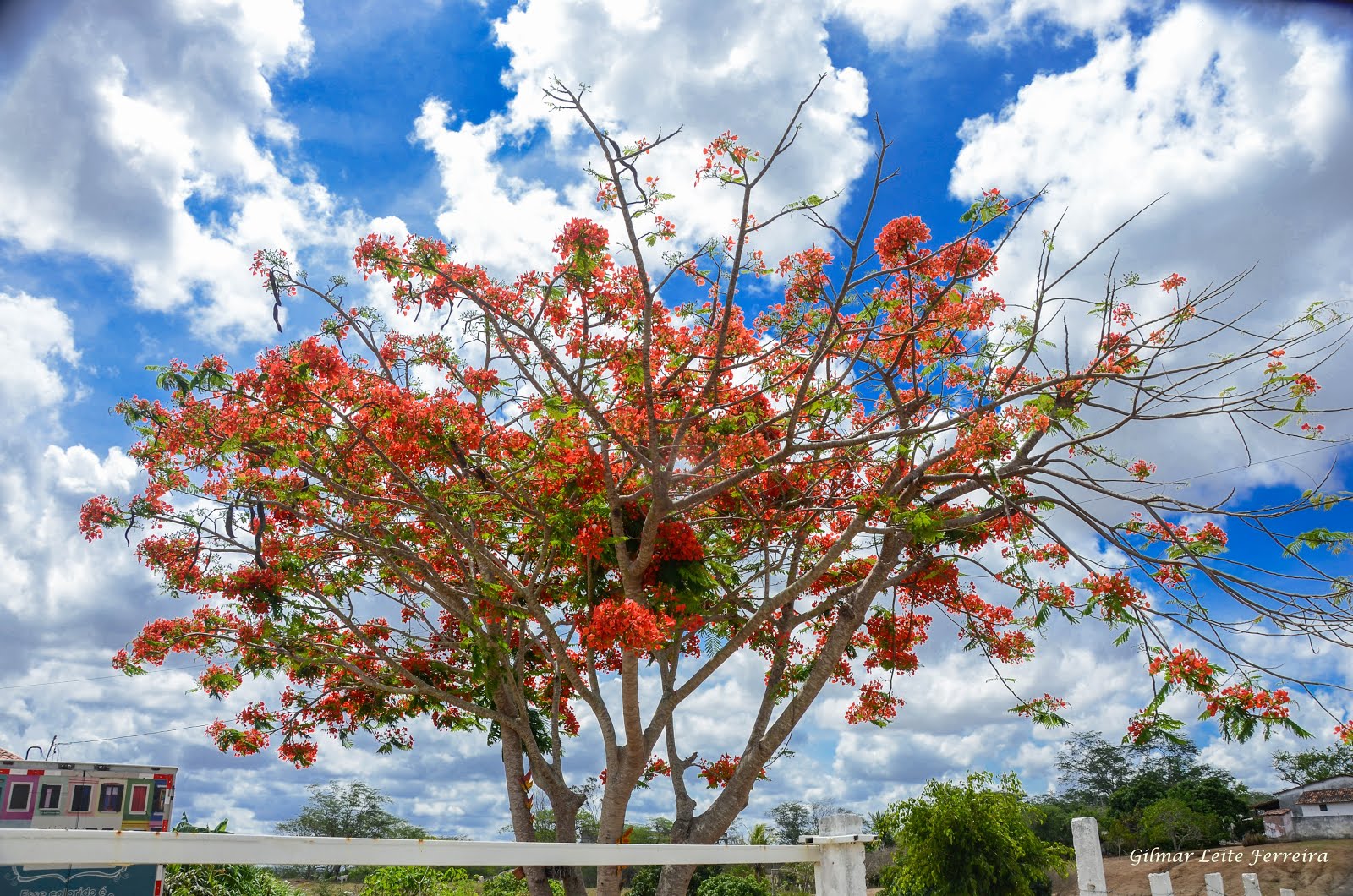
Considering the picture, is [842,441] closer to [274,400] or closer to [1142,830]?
[274,400]

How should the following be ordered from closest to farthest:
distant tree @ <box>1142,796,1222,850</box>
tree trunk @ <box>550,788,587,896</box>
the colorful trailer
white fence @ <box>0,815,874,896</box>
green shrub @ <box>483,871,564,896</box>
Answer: white fence @ <box>0,815,874,896</box>
tree trunk @ <box>550,788,587,896</box>
the colorful trailer
green shrub @ <box>483,871,564,896</box>
distant tree @ <box>1142,796,1222,850</box>

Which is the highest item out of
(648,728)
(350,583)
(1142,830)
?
(350,583)

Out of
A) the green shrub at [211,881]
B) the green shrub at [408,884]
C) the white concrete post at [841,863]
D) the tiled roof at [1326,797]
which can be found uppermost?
the white concrete post at [841,863]

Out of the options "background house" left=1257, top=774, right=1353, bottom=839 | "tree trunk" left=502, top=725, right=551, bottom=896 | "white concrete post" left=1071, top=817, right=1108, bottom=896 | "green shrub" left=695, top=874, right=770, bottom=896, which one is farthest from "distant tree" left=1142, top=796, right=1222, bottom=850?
"tree trunk" left=502, top=725, right=551, bottom=896

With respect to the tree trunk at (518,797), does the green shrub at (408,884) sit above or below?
below

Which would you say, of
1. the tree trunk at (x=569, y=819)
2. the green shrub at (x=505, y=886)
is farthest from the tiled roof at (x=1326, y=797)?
the tree trunk at (x=569, y=819)

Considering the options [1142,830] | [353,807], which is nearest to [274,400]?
[353,807]

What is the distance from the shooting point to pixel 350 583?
966cm

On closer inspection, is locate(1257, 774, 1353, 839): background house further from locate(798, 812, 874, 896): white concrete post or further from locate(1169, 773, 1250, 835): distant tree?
locate(798, 812, 874, 896): white concrete post

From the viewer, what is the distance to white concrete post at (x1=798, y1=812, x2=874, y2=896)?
350 centimetres

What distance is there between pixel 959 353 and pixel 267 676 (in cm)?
782

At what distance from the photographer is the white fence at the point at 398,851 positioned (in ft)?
6.85

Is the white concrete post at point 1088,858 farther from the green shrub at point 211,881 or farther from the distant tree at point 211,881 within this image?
the green shrub at point 211,881

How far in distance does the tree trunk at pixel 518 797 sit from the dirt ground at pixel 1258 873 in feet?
47.2
